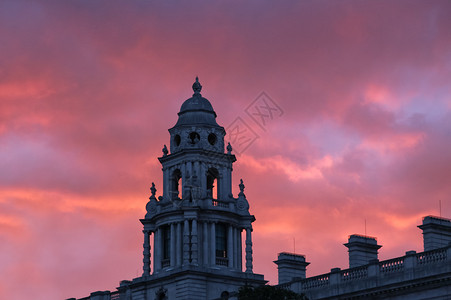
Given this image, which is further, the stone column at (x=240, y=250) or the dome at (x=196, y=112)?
the dome at (x=196, y=112)

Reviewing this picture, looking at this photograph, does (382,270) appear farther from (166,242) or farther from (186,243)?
(166,242)

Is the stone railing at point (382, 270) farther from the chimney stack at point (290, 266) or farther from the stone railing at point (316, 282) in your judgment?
the chimney stack at point (290, 266)

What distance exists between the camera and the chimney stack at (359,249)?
9412 centimetres

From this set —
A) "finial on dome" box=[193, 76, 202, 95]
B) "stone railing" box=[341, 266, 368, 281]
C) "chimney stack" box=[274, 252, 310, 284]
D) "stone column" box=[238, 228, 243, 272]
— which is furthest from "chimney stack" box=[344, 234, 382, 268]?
"finial on dome" box=[193, 76, 202, 95]

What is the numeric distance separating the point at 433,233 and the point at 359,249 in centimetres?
889

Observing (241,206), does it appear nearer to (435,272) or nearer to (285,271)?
(285,271)

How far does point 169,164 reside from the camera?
4336 inches

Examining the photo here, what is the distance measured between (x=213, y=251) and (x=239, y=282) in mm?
3822

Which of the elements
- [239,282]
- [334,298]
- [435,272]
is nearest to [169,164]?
[239,282]

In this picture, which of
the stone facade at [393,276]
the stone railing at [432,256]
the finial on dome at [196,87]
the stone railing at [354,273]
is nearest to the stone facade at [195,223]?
the finial on dome at [196,87]

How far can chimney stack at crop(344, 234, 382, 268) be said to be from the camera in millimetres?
94125

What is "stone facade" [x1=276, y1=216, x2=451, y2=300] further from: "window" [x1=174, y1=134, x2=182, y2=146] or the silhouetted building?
"window" [x1=174, y1=134, x2=182, y2=146]

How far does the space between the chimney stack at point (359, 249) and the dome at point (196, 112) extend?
22.1m

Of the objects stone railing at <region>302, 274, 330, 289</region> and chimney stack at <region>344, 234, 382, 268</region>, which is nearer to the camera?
stone railing at <region>302, 274, 330, 289</region>
